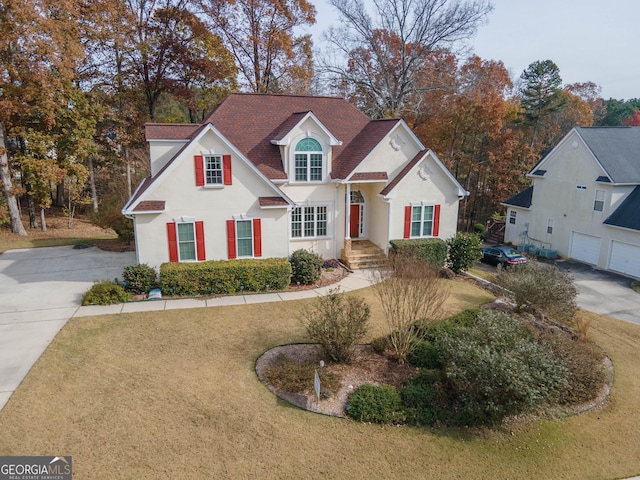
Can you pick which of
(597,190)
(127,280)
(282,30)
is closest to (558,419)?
(127,280)

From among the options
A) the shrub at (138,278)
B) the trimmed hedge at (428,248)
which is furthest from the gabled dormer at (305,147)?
the shrub at (138,278)

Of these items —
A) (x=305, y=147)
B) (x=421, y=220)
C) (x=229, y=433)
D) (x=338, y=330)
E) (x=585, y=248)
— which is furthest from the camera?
(x=585, y=248)

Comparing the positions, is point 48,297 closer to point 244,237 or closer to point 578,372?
point 244,237

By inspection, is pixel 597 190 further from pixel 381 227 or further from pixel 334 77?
pixel 334 77

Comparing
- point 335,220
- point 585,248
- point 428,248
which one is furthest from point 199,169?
point 585,248

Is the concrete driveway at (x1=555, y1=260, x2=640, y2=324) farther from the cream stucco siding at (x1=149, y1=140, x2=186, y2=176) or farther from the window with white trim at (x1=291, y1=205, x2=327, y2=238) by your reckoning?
the cream stucco siding at (x1=149, y1=140, x2=186, y2=176)

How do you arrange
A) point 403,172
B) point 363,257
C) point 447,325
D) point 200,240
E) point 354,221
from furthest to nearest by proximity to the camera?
point 354,221
point 363,257
point 403,172
point 200,240
point 447,325

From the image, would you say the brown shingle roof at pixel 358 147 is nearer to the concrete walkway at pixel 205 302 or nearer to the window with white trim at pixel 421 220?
the window with white trim at pixel 421 220

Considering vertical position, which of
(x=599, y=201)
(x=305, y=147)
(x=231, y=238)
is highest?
(x=305, y=147)

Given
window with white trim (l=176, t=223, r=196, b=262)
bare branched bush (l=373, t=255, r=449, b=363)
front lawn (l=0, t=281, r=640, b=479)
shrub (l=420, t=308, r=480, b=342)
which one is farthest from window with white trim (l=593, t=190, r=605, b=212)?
window with white trim (l=176, t=223, r=196, b=262)
